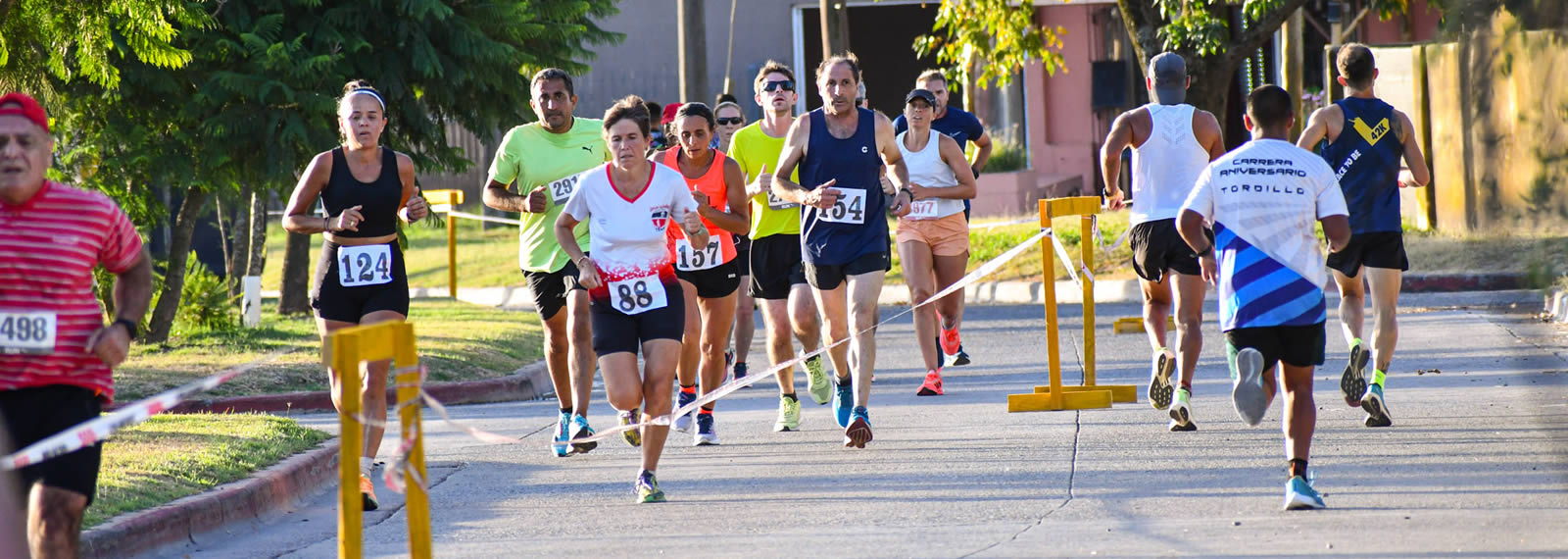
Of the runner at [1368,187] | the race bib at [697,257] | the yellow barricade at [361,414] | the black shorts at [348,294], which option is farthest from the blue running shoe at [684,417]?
the yellow barricade at [361,414]

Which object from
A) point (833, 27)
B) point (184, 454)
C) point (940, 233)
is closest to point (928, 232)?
point (940, 233)

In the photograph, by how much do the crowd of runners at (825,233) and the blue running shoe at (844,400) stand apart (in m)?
0.01

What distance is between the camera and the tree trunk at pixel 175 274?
15609mm

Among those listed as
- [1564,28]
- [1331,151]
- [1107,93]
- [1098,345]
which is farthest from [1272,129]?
[1107,93]

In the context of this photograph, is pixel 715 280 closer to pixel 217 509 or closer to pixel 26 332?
pixel 217 509

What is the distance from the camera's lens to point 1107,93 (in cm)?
2714

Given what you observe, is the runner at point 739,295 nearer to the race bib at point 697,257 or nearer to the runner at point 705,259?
the runner at point 705,259

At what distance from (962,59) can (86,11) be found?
11.8 metres

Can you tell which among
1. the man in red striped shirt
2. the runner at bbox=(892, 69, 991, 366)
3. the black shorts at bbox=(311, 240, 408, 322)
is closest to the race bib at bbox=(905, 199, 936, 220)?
the runner at bbox=(892, 69, 991, 366)

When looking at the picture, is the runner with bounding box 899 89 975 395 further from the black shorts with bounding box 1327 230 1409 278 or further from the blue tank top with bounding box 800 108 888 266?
the black shorts with bounding box 1327 230 1409 278

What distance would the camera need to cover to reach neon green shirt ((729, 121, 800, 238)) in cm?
1005

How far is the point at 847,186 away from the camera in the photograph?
923 cm

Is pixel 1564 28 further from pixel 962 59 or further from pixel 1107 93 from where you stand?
pixel 1107 93

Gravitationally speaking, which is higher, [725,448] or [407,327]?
[407,327]
